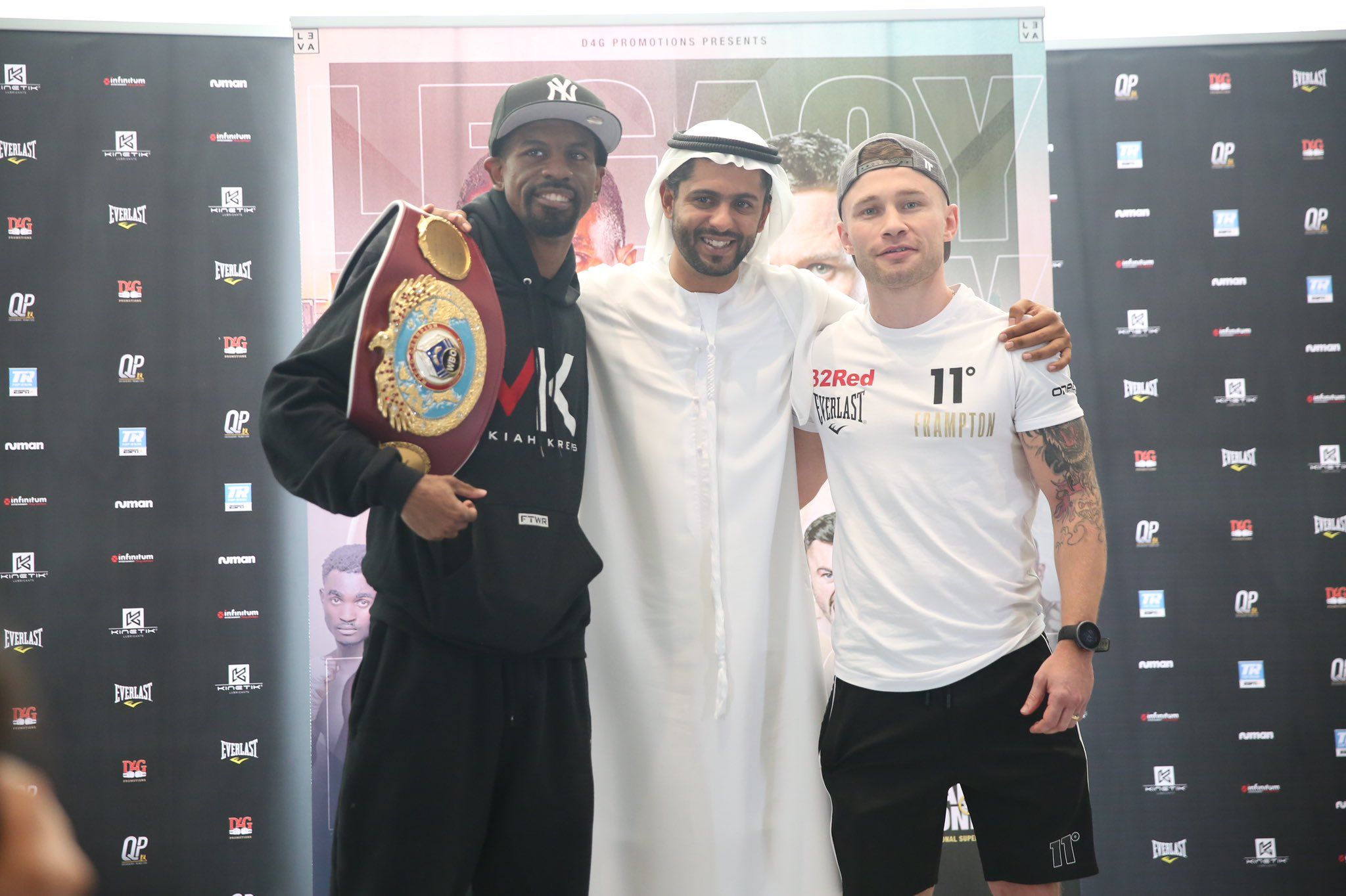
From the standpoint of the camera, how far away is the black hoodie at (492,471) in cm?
175

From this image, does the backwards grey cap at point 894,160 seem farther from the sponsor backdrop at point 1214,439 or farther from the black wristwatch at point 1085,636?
the sponsor backdrop at point 1214,439

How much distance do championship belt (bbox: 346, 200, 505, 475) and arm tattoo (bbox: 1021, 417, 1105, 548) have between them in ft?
3.77

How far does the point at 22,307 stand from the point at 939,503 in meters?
3.73

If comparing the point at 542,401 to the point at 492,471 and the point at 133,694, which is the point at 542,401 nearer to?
the point at 492,471

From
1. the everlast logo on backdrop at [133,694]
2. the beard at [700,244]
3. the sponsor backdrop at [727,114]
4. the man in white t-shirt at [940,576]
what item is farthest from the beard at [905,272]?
the everlast logo on backdrop at [133,694]

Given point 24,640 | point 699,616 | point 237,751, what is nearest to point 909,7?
point 699,616

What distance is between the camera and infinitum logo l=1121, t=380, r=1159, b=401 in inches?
164

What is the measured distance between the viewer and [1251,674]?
4.09 meters

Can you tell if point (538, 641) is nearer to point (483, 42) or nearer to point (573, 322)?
point (573, 322)

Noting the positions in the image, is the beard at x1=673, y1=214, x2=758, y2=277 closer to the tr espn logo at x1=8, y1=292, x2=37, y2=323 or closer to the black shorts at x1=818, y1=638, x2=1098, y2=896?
the black shorts at x1=818, y1=638, x2=1098, y2=896

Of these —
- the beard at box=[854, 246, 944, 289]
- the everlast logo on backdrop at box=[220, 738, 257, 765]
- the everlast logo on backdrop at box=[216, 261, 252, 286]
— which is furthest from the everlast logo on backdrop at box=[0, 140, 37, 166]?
the beard at box=[854, 246, 944, 289]

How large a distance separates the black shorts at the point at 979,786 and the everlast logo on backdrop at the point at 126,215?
3.55 m

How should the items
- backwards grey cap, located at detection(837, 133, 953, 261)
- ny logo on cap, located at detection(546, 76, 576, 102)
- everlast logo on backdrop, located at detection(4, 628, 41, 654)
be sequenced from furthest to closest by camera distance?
everlast logo on backdrop, located at detection(4, 628, 41, 654)
backwards grey cap, located at detection(837, 133, 953, 261)
ny logo on cap, located at detection(546, 76, 576, 102)

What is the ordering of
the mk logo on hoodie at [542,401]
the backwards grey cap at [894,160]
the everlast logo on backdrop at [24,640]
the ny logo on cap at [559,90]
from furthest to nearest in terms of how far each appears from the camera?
the everlast logo on backdrop at [24,640] → the backwards grey cap at [894,160] → the ny logo on cap at [559,90] → the mk logo on hoodie at [542,401]
